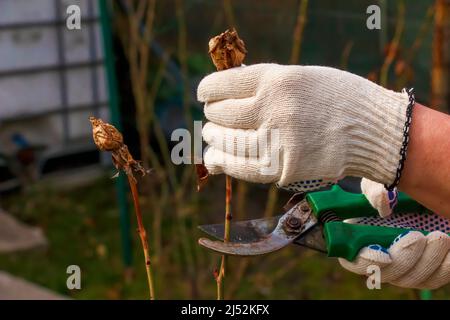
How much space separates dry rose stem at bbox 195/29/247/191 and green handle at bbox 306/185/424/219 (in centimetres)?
29

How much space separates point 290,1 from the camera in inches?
153

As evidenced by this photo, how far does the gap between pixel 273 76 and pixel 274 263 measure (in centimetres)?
269

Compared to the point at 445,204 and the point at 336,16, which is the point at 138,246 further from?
the point at 445,204

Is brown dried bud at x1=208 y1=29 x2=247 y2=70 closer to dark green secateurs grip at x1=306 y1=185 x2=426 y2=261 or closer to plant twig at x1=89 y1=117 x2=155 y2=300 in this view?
plant twig at x1=89 y1=117 x2=155 y2=300

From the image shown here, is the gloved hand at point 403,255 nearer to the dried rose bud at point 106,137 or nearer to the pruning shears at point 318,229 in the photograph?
the pruning shears at point 318,229

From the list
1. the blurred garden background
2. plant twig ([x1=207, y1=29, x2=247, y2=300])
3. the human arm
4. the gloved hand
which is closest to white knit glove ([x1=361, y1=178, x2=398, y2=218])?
the gloved hand

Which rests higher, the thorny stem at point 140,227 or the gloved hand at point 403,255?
the thorny stem at point 140,227

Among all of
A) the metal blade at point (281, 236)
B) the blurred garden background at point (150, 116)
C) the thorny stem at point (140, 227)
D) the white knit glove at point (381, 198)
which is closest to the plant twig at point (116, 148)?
the thorny stem at point (140, 227)

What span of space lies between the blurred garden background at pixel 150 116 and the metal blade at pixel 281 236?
4.46ft

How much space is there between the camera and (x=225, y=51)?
4.79 feet

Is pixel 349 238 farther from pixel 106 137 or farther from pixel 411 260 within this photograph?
pixel 106 137

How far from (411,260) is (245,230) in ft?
1.10

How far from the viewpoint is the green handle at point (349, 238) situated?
1.58 m
